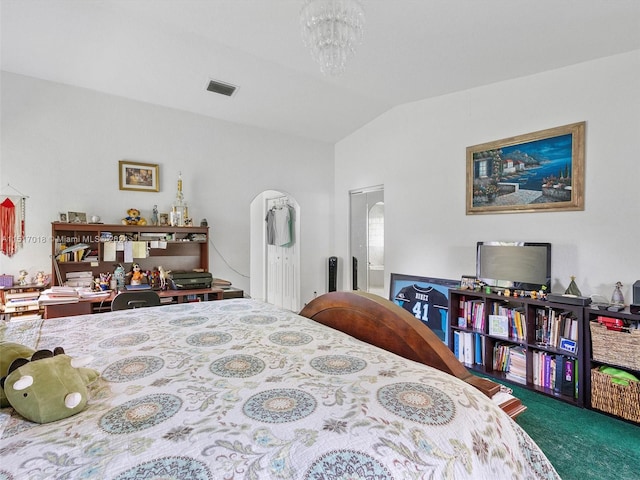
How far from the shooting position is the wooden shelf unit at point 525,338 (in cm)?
242

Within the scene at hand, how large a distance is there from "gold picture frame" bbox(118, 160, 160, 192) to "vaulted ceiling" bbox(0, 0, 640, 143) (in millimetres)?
725

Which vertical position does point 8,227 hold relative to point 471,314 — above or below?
above

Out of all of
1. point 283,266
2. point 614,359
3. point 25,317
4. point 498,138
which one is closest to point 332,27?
point 498,138

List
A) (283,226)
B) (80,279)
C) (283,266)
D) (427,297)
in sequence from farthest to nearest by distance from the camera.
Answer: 1. (283,266)
2. (283,226)
3. (427,297)
4. (80,279)

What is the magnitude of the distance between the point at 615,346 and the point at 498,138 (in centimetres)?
201

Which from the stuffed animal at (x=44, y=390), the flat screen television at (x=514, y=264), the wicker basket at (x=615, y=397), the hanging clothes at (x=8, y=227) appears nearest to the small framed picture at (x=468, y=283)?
the flat screen television at (x=514, y=264)

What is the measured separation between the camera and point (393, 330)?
1.38 meters

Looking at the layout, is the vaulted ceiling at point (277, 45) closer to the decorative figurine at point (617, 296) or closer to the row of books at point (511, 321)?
the decorative figurine at point (617, 296)

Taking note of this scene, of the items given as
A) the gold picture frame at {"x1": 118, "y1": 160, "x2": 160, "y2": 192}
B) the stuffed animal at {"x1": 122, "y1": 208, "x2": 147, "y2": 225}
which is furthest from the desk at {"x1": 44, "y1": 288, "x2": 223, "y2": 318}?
the gold picture frame at {"x1": 118, "y1": 160, "x2": 160, "y2": 192}

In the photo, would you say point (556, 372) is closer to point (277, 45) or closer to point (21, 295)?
point (277, 45)

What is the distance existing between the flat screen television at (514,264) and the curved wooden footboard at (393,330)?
190cm

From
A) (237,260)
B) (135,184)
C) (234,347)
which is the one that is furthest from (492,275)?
(135,184)

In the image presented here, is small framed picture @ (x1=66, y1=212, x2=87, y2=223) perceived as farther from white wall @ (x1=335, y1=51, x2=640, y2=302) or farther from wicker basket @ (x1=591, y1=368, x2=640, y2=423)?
wicker basket @ (x1=591, y1=368, x2=640, y2=423)

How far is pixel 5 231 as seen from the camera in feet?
9.78
